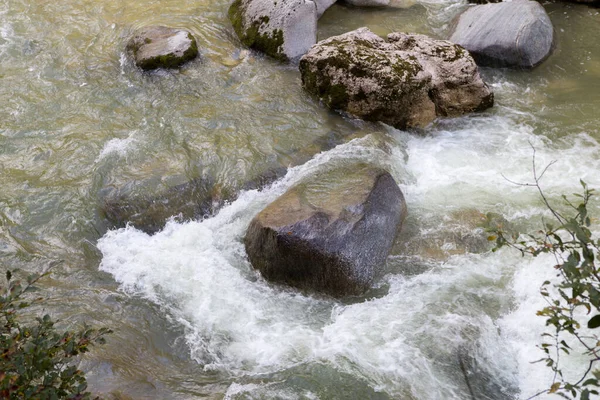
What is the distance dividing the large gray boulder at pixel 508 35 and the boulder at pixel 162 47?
4501mm

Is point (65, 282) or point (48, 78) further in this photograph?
point (48, 78)

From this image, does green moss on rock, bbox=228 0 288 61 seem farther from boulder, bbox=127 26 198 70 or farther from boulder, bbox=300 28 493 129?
boulder, bbox=300 28 493 129

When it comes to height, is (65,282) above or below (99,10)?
below

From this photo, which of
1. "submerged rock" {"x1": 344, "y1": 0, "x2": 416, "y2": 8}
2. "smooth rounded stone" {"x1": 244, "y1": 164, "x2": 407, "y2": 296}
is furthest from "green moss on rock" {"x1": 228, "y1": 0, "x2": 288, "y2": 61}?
"smooth rounded stone" {"x1": 244, "y1": 164, "x2": 407, "y2": 296}

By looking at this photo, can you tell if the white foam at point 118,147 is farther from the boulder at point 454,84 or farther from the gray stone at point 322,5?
the gray stone at point 322,5

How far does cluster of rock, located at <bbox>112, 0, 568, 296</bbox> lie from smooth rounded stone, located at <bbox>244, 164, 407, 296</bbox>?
1cm

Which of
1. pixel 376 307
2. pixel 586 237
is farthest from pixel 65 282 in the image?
pixel 586 237

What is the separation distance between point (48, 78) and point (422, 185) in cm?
594

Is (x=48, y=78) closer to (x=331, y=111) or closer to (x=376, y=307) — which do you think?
(x=331, y=111)

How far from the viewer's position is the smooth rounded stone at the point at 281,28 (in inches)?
384

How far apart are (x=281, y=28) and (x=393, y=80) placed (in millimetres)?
2507

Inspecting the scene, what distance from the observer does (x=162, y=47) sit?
31.5 ft

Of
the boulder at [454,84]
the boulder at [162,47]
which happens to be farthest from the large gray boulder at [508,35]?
the boulder at [162,47]

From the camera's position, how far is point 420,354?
5195 mm
